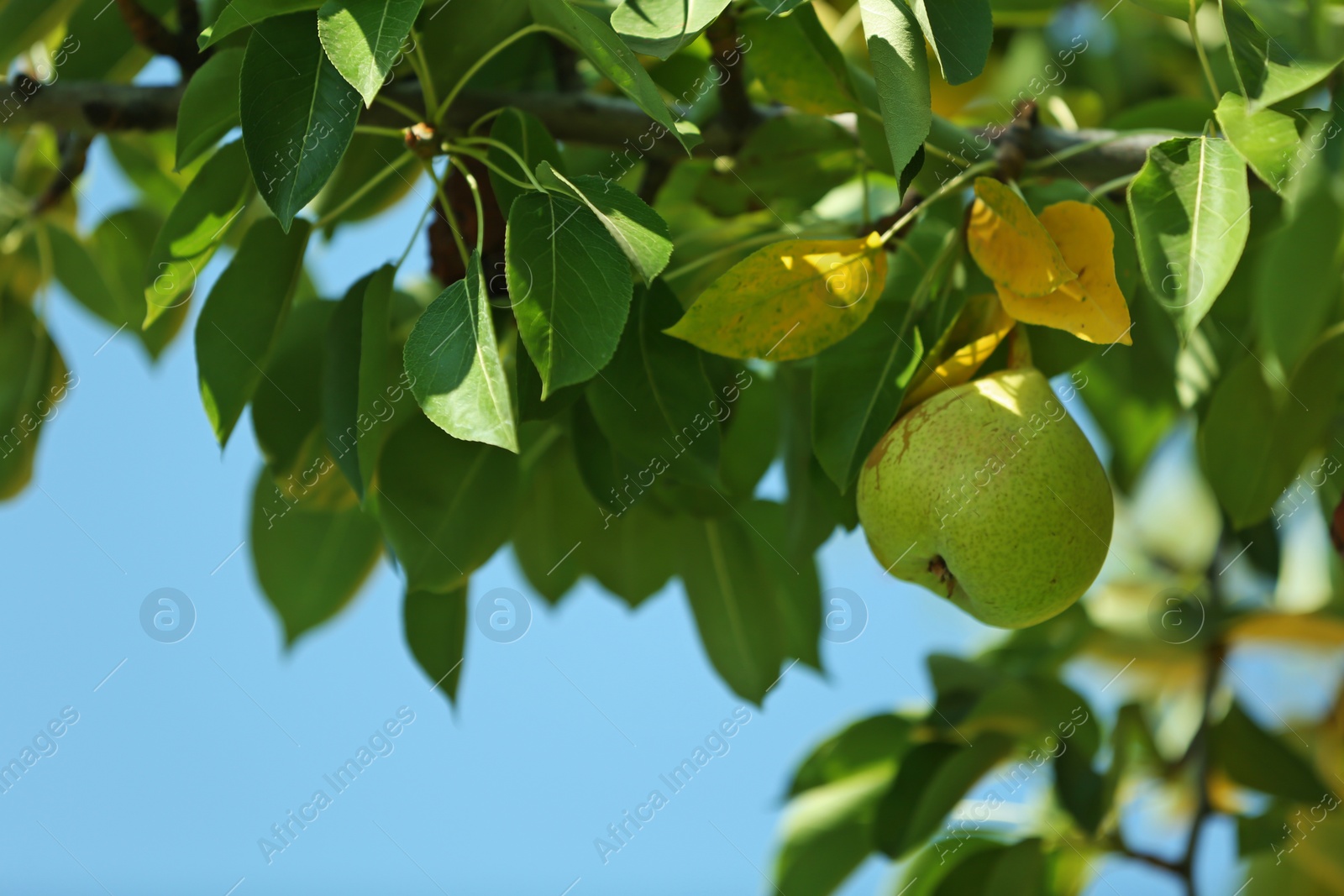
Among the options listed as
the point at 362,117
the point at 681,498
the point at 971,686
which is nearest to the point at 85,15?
the point at 362,117

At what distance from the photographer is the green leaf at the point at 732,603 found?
3.66 ft

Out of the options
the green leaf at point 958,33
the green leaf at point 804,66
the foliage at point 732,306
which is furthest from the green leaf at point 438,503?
the green leaf at point 958,33

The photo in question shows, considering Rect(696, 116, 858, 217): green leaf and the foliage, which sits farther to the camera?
Rect(696, 116, 858, 217): green leaf

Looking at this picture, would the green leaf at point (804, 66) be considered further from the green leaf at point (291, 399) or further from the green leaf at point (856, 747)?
the green leaf at point (856, 747)

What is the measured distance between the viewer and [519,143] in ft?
2.56

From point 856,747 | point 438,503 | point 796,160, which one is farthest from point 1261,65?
point 856,747

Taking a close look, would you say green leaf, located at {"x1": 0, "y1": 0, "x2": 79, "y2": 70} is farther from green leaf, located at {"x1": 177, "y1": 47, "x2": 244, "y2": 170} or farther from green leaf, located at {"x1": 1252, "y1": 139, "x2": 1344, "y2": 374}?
green leaf, located at {"x1": 1252, "y1": 139, "x2": 1344, "y2": 374}

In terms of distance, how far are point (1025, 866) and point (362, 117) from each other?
1.03m

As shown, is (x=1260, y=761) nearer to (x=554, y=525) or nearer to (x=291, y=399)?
(x=554, y=525)

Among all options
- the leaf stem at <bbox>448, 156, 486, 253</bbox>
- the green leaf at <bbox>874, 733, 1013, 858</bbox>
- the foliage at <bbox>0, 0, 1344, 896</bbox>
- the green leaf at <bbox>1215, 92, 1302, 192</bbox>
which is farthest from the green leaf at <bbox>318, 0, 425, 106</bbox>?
the green leaf at <bbox>874, 733, 1013, 858</bbox>

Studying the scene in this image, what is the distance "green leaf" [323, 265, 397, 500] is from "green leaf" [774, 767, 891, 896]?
2.41 feet

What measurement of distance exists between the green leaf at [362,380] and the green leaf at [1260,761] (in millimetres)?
1062

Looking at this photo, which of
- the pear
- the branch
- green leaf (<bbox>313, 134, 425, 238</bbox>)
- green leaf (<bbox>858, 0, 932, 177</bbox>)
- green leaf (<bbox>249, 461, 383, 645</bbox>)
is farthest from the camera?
green leaf (<bbox>249, 461, 383, 645</bbox>)

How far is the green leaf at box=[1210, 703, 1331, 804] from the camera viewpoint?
4.25 feet
